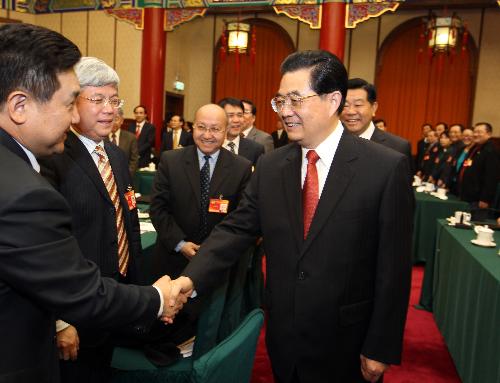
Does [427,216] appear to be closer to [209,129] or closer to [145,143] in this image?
[209,129]

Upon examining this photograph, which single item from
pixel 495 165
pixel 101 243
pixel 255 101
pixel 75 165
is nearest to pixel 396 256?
pixel 101 243

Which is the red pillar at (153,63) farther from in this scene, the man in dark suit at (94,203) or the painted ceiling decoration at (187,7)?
the man in dark suit at (94,203)

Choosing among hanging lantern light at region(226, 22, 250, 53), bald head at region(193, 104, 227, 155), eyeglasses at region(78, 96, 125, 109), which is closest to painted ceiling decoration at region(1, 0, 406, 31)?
hanging lantern light at region(226, 22, 250, 53)

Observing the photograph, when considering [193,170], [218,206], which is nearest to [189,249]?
[218,206]

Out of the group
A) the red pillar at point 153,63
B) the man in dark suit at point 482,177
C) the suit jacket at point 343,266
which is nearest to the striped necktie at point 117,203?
the suit jacket at point 343,266

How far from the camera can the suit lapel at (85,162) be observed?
1.59 metres

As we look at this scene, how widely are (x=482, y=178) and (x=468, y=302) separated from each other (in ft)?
11.1

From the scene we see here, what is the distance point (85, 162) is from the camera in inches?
62.9

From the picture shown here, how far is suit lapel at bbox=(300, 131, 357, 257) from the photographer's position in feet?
4.52

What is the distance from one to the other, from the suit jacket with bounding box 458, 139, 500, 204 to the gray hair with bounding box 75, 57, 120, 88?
4631 mm

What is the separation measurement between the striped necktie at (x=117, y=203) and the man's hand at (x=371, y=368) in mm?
905

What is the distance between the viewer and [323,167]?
1480mm

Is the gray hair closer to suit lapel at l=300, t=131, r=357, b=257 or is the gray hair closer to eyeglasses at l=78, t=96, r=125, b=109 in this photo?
eyeglasses at l=78, t=96, r=125, b=109

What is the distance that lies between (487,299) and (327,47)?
5.84 metres
